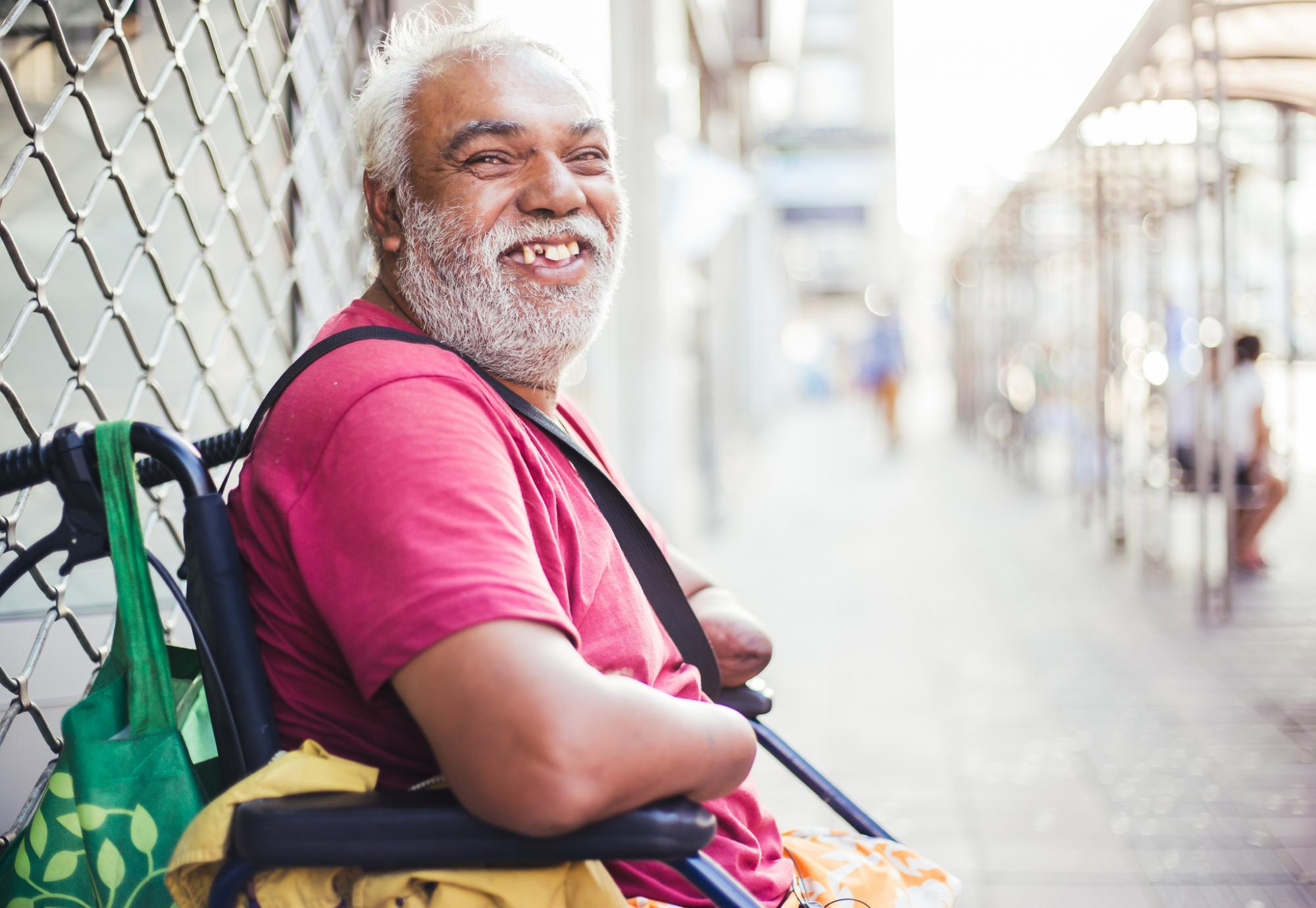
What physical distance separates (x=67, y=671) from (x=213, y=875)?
917 mm

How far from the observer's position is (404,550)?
3.67 feet

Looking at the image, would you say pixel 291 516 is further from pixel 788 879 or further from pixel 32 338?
pixel 32 338

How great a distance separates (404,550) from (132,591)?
0.35 m

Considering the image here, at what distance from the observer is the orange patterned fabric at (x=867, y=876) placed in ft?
5.21

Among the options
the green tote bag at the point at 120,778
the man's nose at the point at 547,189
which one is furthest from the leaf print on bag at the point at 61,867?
the man's nose at the point at 547,189

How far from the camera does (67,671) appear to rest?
6.36 ft

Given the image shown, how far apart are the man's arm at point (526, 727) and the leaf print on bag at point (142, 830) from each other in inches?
14.1

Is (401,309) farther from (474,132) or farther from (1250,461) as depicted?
(1250,461)

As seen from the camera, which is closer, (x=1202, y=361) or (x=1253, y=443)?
(x=1202, y=361)

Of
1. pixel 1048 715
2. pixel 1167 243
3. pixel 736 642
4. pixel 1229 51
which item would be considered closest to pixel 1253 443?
pixel 1229 51

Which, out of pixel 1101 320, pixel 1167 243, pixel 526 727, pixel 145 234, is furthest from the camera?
pixel 1167 243

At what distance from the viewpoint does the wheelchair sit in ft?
3.67

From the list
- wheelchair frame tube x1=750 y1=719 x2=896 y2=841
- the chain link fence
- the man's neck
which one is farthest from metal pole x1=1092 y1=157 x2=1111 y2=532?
the man's neck

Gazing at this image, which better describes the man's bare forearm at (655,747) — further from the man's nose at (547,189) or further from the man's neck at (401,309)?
the man's nose at (547,189)
